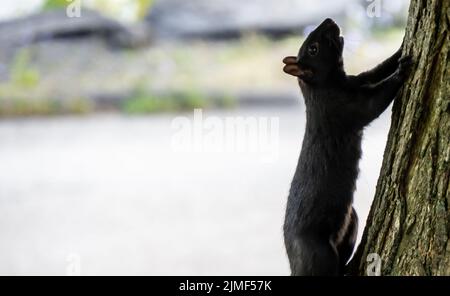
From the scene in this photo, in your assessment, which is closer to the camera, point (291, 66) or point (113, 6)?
point (291, 66)

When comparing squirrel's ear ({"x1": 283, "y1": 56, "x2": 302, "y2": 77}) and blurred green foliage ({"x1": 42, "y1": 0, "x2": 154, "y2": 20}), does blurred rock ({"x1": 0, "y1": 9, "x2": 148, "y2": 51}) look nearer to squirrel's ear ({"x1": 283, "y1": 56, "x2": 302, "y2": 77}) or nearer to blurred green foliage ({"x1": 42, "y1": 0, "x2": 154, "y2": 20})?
blurred green foliage ({"x1": 42, "y1": 0, "x2": 154, "y2": 20})

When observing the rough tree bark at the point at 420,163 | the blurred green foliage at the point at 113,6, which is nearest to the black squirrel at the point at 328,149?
the rough tree bark at the point at 420,163

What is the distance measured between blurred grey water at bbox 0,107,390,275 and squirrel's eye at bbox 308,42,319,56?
5.41 feet

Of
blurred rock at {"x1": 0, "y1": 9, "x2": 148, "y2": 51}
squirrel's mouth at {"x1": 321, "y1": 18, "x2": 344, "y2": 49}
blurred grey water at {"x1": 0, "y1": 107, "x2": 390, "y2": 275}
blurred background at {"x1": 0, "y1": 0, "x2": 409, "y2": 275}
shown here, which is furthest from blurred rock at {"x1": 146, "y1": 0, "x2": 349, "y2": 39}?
squirrel's mouth at {"x1": 321, "y1": 18, "x2": 344, "y2": 49}

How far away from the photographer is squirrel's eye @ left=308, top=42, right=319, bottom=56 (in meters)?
1.76

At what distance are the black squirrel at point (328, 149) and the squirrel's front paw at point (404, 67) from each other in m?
0.05

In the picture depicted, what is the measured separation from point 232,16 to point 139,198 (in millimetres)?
2598

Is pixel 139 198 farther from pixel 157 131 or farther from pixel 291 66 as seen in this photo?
pixel 291 66

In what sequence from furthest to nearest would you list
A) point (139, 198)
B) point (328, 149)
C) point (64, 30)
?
1. point (64, 30)
2. point (139, 198)
3. point (328, 149)

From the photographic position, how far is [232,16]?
631cm

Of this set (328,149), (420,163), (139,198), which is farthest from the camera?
(139,198)

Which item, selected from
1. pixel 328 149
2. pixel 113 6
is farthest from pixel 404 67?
pixel 113 6

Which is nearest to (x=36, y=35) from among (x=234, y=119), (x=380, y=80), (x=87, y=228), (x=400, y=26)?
(x=234, y=119)

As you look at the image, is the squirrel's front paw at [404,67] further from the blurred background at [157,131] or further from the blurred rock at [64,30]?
→ the blurred rock at [64,30]
